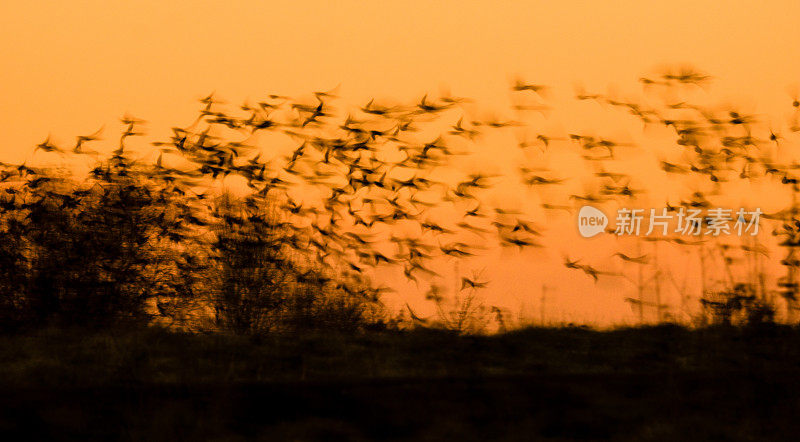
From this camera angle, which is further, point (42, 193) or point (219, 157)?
point (42, 193)

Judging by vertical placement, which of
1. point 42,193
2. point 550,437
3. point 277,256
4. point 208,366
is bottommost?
point 550,437

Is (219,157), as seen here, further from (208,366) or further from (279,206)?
(208,366)

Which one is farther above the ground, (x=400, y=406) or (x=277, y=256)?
(x=277, y=256)

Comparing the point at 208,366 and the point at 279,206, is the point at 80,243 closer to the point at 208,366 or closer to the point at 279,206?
the point at 279,206

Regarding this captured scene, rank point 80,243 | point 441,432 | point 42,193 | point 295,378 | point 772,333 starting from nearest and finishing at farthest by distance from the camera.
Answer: point 441,432, point 295,378, point 772,333, point 80,243, point 42,193

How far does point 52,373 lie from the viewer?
4.77m

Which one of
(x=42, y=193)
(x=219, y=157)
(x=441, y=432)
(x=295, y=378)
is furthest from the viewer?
(x=42, y=193)

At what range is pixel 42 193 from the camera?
7.11 m

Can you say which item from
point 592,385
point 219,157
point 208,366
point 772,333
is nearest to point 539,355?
point 592,385

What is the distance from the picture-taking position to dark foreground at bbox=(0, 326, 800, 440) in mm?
4148

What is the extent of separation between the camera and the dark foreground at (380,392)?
4.15 m

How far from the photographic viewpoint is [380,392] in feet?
13.9

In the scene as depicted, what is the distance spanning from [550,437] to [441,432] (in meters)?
0.56

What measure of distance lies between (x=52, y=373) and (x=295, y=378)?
1399mm
